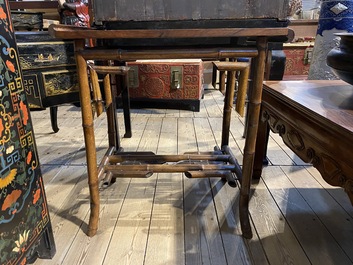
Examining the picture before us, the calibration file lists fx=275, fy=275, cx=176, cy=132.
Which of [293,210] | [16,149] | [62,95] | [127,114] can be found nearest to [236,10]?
[16,149]

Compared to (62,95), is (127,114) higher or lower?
lower

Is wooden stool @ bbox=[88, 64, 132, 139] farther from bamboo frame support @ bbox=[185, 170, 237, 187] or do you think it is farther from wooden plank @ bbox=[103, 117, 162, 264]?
bamboo frame support @ bbox=[185, 170, 237, 187]

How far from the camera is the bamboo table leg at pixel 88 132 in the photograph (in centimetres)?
92

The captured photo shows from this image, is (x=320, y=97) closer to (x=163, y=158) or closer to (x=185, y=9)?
(x=185, y=9)

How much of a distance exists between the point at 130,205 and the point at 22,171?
1.96 feet

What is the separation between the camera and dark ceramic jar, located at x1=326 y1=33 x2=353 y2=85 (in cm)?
84

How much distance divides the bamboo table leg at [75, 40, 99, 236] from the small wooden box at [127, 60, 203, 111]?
178cm

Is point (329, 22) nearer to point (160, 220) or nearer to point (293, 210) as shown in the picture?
point (293, 210)

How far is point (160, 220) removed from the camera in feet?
3.99

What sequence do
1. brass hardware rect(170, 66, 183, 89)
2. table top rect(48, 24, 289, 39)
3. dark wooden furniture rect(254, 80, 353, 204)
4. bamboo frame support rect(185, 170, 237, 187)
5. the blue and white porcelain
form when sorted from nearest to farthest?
dark wooden furniture rect(254, 80, 353, 204) → table top rect(48, 24, 289, 39) → bamboo frame support rect(185, 170, 237, 187) → the blue and white porcelain → brass hardware rect(170, 66, 183, 89)

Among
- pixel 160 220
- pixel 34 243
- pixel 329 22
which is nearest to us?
pixel 34 243

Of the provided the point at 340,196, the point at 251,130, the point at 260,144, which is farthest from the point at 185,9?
the point at 340,196

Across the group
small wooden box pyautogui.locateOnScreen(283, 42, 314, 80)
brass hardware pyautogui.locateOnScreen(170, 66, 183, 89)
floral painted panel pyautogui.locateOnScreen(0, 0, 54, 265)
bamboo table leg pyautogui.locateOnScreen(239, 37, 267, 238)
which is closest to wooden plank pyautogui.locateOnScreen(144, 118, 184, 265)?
bamboo table leg pyautogui.locateOnScreen(239, 37, 267, 238)

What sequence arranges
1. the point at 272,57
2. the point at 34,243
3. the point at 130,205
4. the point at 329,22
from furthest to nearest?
the point at 272,57
the point at 329,22
the point at 130,205
the point at 34,243
